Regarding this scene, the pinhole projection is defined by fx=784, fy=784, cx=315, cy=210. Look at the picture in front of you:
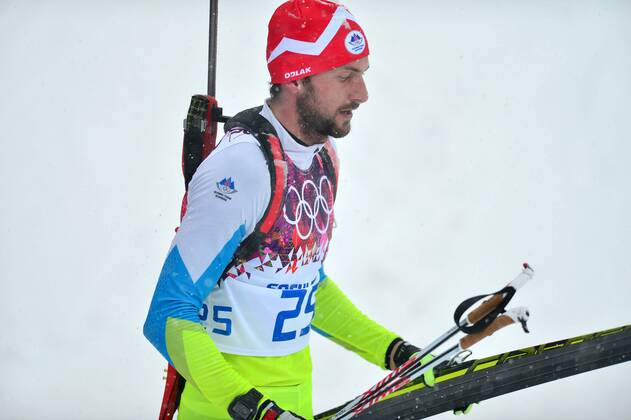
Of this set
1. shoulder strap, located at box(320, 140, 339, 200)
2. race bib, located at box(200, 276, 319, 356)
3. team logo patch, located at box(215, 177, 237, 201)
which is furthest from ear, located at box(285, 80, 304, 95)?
race bib, located at box(200, 276, 319, 356)

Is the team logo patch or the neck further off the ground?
the neck

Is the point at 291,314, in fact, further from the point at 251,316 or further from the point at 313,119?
the point at 313,119

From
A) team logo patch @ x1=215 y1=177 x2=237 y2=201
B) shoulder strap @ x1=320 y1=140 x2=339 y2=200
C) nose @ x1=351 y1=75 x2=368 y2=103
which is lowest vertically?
team logo patch @ x1=215 y1=177 x2=237 y2=201

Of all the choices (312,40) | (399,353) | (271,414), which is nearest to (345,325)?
(399,353)

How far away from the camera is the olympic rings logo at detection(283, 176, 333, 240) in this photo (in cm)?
195

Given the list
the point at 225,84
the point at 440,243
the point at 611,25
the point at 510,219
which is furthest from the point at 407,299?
the point at 611,25

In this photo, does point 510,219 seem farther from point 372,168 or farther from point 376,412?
point 376,412

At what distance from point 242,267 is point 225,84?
2.15 metres

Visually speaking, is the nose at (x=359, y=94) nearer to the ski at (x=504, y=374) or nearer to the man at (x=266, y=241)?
the man at (x=266, y=241)

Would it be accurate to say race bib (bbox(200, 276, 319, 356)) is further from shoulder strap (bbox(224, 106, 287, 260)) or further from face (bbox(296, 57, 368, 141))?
face (bbox(296, 57, 368, 141))

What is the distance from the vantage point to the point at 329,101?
1.98 metres

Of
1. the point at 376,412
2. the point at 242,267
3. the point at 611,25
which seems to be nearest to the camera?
the point at 242,267

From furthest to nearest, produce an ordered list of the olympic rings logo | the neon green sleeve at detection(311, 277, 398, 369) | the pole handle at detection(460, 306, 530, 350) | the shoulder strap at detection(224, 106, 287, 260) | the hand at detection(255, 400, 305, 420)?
the neon green sleeve at detection(311, 277, 398, 369)
the olympic rings logo
the shoulder strap at detection(224, 106, 287, 260)
the hand at detection(255, 400, 305, 420)
the pole handle at detection(460, 306, 530, 350)

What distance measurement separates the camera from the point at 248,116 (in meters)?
1.97
